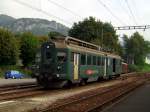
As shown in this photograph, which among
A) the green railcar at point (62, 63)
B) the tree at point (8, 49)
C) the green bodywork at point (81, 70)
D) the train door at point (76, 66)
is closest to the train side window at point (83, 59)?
the green railcar at point (62, 63)

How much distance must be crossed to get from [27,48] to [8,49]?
11.4 meters

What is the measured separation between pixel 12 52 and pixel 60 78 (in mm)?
42873

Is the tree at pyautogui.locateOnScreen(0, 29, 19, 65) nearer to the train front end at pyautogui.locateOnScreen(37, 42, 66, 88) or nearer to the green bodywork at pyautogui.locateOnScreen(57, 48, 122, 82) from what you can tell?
the green bodywork at pyautogui.locateOnScreen(57, 48, 122, 82)

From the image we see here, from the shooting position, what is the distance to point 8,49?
67.5m

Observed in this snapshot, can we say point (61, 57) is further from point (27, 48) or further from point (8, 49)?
point (27, 48)

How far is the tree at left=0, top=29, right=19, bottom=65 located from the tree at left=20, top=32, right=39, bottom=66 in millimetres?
7510

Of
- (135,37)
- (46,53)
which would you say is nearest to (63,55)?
(46,53)

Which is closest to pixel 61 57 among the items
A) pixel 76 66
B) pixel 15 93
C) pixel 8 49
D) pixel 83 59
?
pixel 76 66

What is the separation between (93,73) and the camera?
33188mm

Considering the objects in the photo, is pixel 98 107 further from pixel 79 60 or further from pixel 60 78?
pixel 79 60

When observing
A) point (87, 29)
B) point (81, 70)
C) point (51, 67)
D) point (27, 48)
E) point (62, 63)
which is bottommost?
point (81, 70)

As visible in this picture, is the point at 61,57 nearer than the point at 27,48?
Yes

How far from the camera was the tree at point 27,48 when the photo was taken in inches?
3035

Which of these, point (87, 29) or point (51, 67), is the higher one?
point (87, 29)
